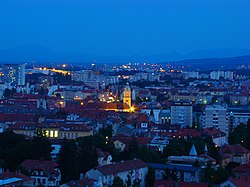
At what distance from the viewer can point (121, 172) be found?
16.7 m

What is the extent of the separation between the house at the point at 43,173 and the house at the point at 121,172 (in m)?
0.79

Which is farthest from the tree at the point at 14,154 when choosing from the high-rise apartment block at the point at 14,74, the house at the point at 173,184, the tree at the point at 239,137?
the high-rise apartment block at the point at 14,74

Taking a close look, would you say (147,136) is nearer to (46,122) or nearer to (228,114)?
(46,122)

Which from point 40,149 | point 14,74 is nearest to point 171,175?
point 40,149

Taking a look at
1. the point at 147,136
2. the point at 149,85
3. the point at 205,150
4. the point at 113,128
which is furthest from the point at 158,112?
the point at 149,85

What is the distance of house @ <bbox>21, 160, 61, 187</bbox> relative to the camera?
16.4m

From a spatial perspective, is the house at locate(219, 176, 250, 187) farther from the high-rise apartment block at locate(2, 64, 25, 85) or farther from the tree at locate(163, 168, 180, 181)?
the high-rise apartment block at locate(2, 64, 25, 85)

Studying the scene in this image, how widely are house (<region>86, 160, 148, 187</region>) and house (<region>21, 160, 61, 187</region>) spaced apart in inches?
30.9

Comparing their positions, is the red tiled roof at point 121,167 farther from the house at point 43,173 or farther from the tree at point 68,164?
the house at point 43,173

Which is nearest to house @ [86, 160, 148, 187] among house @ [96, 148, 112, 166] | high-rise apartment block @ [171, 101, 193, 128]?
house @ [96, 148, 112, 166]

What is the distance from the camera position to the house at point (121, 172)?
53.3 feet

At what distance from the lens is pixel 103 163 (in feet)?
60.4

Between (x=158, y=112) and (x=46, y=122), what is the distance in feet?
31.0

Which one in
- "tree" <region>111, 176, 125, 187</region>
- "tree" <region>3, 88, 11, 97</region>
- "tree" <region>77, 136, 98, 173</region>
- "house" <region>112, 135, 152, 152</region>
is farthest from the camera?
"tree" <region>3, 88, 11, 97</region>
